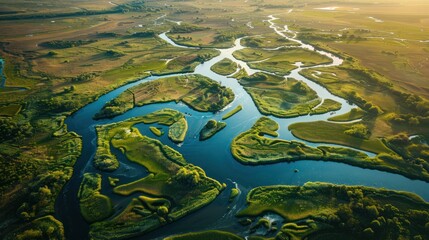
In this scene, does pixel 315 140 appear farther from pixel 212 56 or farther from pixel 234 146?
pixel 212 56

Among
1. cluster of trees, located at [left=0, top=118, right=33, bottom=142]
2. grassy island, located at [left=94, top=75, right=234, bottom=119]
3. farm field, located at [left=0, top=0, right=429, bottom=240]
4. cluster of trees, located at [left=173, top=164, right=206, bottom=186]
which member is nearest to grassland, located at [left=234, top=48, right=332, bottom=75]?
farm field, located at [left=0, top=0, right=429, bottom=240]

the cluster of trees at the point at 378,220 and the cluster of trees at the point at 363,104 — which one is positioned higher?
the cluster of trees at the point at 363,104

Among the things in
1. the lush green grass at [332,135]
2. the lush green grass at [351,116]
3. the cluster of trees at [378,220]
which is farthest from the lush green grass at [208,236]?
the lush green grass at [351,116]

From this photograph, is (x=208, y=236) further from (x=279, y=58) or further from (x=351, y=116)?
(x=279, y=58)

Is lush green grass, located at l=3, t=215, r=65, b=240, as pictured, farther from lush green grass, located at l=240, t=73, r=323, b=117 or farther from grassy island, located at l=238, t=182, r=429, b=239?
lush green grass, located at l=240, t=73, r=323, b=117

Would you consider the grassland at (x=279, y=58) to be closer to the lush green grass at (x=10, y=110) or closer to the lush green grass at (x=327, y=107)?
the lush green grass at (x=327, y=107)

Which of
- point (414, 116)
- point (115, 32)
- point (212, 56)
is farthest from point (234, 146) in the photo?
point (115, 32)

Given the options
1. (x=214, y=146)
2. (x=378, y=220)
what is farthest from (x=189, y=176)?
(x=378, y=220)
